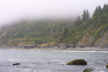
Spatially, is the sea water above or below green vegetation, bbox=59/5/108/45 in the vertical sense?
below

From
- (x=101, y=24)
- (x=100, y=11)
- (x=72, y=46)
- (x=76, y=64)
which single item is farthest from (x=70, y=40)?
(x=76, y=64)

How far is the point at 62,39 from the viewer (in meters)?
199

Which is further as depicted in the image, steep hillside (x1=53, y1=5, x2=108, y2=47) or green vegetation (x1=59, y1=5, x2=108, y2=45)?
green vegetation (x1=59, y1=5, x2=108, y2=45)

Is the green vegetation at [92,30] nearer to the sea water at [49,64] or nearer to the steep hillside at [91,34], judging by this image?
the steep hillside at [91,34]

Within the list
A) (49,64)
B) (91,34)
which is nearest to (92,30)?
(91,34)

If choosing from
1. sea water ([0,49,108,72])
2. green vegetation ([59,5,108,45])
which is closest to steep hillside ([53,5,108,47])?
green vegetation ([59,5,108,45])

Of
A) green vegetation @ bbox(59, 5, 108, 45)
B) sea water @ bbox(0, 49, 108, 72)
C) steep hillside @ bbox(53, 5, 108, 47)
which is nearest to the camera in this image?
sea water @ bbox(0, 49, 108, 72)

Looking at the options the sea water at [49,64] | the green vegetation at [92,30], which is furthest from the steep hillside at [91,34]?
the sea water at [49,64]

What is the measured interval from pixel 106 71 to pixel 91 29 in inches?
5650

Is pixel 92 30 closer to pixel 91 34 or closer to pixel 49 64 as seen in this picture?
pixel 91 34

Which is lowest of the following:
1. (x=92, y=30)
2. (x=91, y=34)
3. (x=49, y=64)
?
(x=49, y=64)

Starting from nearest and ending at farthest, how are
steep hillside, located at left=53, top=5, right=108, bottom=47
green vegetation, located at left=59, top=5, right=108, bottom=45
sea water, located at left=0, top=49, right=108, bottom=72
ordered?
sea water, located at left=0, top=49, right=108, bottom=72, steep hillside, located at left=53, top=5, right=108, bottom=47, green vegetation, located at left=59, top=5, right=108, bottom=45

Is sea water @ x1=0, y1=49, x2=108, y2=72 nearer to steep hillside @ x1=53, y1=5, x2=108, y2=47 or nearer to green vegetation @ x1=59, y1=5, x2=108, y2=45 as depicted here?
steep hillside @ x1=53, y1=5, x2=108, y2=47

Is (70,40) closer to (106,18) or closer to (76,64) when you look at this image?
(106,18)
